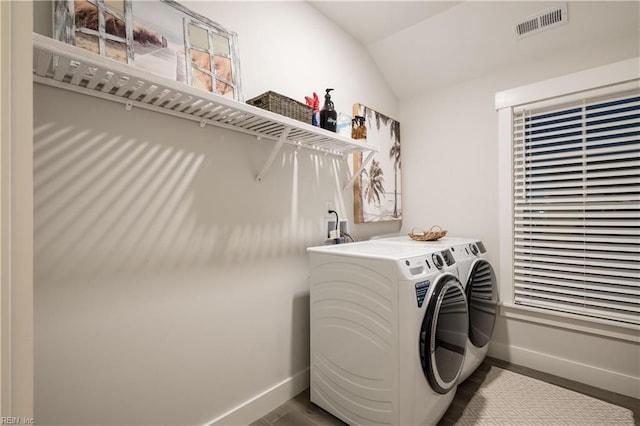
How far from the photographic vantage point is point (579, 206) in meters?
2.03

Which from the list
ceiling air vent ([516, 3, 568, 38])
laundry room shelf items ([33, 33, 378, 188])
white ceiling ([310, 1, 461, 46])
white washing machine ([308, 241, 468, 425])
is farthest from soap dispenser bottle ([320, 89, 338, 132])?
ceiling air vent ([516, 3, 568, 38])

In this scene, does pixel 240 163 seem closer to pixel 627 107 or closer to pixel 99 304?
pixel 99 304

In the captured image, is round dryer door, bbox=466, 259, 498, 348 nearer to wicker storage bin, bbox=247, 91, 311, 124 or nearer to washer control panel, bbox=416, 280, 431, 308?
washer control panel, bbox=416, 280, 431, 308

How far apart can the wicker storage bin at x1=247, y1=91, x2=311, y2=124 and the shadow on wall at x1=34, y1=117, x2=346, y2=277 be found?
0.82 ft

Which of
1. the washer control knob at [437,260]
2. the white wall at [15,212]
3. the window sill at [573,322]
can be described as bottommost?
the window sill at [573,322]

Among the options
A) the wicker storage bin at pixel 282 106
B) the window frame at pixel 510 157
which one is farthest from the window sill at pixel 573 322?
the wicker storage bin at pixel 282 106

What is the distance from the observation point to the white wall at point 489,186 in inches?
77.4

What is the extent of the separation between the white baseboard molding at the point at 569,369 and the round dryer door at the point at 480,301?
34 centimetres

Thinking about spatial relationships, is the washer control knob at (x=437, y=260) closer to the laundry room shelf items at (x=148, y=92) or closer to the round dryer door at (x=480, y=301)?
the round dryer door at (x=480, y=301)

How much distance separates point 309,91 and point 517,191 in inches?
68.8

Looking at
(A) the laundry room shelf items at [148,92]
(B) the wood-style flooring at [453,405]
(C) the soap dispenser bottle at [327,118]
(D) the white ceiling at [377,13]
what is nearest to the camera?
(A) the laundry room shelf items at [148,92]

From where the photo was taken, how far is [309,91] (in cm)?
208

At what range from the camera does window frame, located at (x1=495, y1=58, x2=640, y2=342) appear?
1.88 metres

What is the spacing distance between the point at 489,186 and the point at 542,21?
1184 millimetres
